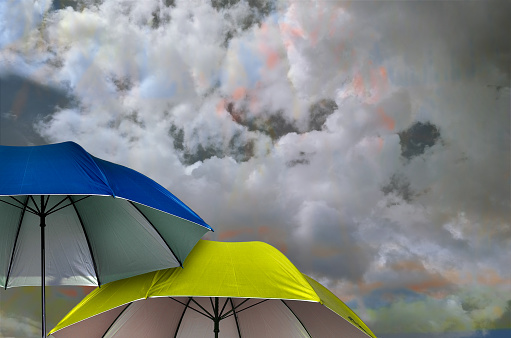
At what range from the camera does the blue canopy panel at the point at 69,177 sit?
4.36 meters

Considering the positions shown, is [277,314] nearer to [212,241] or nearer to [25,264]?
[212,241]

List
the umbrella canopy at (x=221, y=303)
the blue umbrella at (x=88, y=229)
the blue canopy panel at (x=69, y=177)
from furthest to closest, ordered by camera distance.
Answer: the umbrella canopy at (x=221, y=303)
the blue umbrella at (x=88, y=229)
the blue canopy panel at (x=69, y=177)

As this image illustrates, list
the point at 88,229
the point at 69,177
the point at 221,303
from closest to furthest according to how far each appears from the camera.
Result: the point at 69,177, the point at 88,229, the point at 221,303

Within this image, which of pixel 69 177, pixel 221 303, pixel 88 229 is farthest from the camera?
pixel 221 303

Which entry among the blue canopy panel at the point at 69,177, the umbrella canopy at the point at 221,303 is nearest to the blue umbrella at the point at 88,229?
the blue canopy panel at the point at 69,177

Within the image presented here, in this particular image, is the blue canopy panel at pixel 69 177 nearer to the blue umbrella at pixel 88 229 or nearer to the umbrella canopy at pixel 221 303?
the blue umbrella at pixel 88 229

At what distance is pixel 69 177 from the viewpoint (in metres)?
4.51

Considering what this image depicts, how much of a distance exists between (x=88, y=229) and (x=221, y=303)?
227cm

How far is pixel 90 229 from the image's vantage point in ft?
20.6

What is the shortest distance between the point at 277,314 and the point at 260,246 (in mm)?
1340

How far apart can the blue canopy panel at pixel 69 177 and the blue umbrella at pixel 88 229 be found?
0.03 feet

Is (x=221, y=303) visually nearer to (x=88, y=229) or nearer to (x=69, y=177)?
(x=88, y=229)

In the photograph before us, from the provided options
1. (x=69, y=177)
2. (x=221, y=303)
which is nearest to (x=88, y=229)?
(x=69, y=177)

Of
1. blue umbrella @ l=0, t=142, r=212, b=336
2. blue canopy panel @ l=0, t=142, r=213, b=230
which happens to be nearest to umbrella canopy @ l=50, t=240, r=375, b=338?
blue umbrella @ l=0, t=142, r=212, b=336
